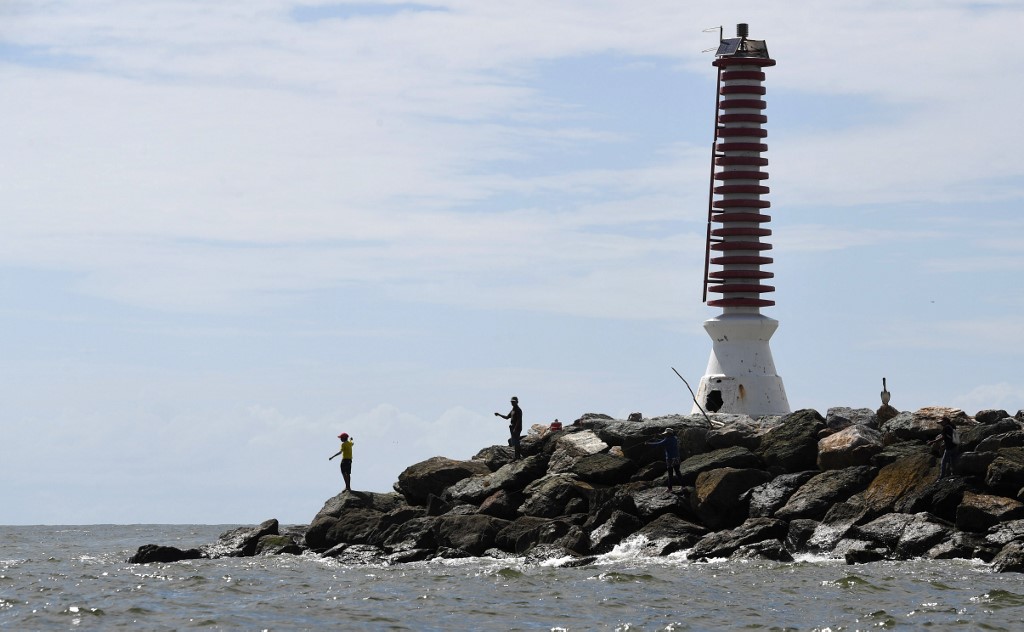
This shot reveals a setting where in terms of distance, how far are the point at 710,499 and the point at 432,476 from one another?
8303mm

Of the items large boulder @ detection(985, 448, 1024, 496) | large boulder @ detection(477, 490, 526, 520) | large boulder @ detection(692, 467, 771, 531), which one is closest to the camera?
large boulder @ detection(985, 448, 1024, 496)

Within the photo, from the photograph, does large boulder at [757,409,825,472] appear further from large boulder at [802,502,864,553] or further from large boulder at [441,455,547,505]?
large boulder at [441,455,547,505]

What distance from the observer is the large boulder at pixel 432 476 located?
3697 cm


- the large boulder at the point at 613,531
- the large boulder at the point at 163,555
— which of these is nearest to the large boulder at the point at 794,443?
the large boulder at the point at 613,531

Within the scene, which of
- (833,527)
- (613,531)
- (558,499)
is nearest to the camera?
(833,527)

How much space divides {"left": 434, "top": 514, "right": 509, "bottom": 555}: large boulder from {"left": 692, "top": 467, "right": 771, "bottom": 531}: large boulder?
4.43 m

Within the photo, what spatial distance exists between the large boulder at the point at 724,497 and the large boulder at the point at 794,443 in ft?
3.98

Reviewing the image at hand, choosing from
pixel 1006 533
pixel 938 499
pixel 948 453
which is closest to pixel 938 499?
pixel 938 499

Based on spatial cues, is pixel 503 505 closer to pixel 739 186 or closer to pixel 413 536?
pixel 413 536

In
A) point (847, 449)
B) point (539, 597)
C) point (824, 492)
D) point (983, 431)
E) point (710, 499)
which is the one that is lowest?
point (539, 597)

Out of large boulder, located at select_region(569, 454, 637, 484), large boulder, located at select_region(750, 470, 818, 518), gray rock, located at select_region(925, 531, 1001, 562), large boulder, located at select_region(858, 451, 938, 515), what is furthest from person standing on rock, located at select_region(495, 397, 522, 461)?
gray rock, located at select_region(925, 531, 1001, 562)

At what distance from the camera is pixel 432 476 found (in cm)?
3703

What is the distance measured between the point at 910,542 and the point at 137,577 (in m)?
16.0

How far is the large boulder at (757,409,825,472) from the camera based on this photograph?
3297 cm
